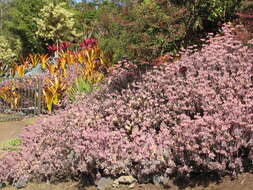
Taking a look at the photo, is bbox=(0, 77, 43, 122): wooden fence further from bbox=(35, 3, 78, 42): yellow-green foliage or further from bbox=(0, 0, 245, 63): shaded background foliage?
bbox=(35, 3, 78, 42): yellow-green foliage

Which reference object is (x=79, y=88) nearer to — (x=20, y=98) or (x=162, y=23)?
(x=20, y=98)

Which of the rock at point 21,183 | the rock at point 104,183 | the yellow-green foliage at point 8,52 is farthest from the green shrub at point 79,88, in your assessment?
the yellow-green foliage at point 8,52

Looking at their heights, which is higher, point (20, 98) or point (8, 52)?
point (8, 52)

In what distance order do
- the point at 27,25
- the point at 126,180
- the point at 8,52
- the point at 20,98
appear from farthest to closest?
the point at 8,52, the point at 27,25, the point at 20,98, the point at 126,180

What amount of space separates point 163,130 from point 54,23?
682 inches

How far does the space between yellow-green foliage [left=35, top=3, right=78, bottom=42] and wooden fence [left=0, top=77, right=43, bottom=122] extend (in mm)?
7193

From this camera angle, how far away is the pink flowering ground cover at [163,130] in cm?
491

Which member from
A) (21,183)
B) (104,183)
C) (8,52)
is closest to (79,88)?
(21,183)

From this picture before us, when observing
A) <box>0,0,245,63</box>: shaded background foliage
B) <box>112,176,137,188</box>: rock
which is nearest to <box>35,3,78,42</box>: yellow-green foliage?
<box>0,0,245,63</box>: shaded background foliage

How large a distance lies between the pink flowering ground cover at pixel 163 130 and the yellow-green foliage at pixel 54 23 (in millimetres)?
14278

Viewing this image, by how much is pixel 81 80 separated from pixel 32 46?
41.3 feet

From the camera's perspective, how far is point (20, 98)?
14078mm

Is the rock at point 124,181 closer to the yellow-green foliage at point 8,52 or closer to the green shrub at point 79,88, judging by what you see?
the green shrub at point 79,88

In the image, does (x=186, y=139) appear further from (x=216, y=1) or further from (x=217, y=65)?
(x=216, y=1)
